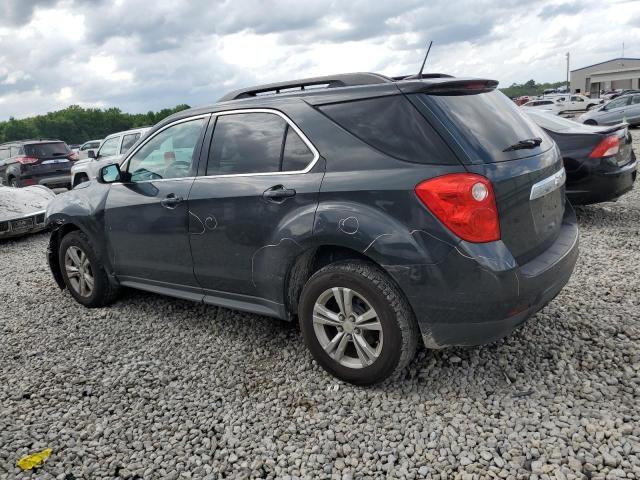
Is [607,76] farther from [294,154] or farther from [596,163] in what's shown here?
[294,154]

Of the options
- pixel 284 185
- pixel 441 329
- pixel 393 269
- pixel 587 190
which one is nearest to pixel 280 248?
pixel 284 185

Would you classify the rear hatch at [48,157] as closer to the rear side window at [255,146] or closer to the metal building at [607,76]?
the rear side window at [255,146]

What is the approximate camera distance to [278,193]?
10.6ft

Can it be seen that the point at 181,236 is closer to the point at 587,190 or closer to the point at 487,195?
the point at 487,195

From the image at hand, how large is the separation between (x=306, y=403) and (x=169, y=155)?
218 cm

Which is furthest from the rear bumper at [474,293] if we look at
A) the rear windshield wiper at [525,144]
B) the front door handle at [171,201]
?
the front door handle at [171,201]

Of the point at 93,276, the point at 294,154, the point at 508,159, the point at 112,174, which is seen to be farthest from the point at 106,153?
the point at 508,159

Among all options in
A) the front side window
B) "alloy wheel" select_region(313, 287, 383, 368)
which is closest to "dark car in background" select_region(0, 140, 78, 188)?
the front side window

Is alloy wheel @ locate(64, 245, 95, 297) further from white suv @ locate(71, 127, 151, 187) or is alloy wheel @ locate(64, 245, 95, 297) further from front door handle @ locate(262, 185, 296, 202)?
white suv @ locate(71, 127, 151, 187)

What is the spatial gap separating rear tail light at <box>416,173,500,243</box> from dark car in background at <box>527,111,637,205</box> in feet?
13.7

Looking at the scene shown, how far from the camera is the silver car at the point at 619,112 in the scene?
20636 millimetres

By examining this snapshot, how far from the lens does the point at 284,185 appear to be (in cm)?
325

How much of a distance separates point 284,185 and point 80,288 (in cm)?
277

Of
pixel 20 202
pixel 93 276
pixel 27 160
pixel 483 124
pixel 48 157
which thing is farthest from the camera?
pixel 48 157
